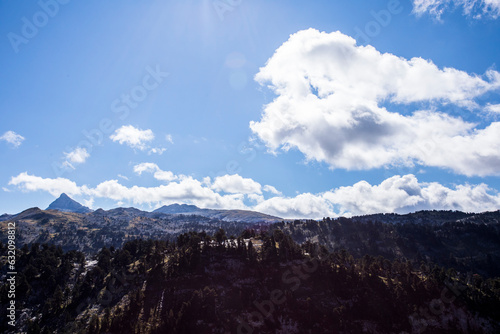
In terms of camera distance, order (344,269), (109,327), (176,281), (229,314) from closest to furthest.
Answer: (109,327) → (229,314) → (176,281) → (344,269)

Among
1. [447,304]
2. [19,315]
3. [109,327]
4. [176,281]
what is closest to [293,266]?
[176,281]

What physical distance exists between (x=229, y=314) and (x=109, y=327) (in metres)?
41.3

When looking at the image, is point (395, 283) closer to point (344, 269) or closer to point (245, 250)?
point (344, 269)

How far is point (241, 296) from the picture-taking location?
373 ft

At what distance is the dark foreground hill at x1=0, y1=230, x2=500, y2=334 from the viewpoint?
101 m

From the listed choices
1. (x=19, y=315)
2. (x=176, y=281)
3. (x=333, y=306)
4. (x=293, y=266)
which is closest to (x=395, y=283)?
(x=333, y=306)

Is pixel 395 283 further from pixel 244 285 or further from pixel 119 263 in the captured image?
pixel 119 263

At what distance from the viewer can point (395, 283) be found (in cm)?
12644

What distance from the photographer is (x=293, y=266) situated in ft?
453

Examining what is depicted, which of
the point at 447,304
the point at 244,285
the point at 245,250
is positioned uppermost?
the point at 245,250

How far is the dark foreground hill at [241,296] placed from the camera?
10091 cm

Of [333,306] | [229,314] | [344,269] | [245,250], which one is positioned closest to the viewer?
[229,314]

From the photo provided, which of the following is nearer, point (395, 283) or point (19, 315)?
point (19, 315)

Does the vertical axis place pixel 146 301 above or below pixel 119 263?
below
